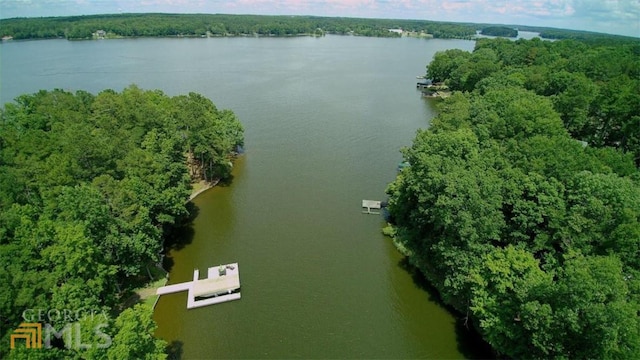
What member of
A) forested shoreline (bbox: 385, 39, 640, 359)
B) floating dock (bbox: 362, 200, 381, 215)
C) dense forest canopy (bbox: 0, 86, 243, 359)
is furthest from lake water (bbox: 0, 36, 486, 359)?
dense forest canopy (bbox: 0, 86, 243, 359)

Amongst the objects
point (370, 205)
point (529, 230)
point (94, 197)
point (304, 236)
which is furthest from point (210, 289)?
point (529, 230)

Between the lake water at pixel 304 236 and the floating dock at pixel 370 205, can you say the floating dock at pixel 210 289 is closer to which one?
the lake water at pixel 304 236

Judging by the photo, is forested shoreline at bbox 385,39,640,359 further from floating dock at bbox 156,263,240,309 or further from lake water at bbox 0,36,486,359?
floating dock at bbox 156,263,240,309

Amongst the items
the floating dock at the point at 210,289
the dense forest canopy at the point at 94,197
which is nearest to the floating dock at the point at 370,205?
the floating dock at the point at 210,289

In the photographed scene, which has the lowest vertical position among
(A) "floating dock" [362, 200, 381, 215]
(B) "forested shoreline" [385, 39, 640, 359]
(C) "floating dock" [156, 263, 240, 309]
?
(C) "floating dock" [156, 263, 240, 309]

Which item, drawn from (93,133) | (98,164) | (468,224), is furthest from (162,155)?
(468,224)

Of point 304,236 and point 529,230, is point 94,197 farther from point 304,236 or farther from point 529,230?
point 529,230

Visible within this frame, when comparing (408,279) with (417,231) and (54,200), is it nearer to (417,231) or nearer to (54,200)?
(417,231)
